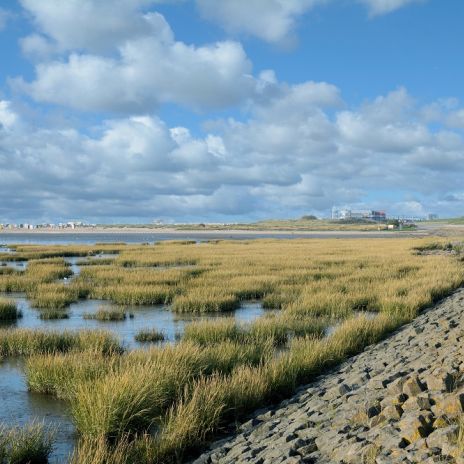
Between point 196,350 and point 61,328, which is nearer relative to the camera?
point 196,350

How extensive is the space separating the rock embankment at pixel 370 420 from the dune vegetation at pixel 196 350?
2.09 feet

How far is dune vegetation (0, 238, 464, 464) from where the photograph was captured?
28.5 ft

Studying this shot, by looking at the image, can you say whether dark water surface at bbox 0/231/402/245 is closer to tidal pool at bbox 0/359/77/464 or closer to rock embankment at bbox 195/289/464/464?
tidal pool at bbox 0/359/77/464

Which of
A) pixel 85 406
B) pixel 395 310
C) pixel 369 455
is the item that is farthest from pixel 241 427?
pixel 395 310

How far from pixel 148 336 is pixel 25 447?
352 inches

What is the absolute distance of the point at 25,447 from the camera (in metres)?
7.90

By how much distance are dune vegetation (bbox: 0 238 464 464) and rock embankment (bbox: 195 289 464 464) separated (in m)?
0.64

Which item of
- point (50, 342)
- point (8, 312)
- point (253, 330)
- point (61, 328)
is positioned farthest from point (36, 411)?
point (8, 312)

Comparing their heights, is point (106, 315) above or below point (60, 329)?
above

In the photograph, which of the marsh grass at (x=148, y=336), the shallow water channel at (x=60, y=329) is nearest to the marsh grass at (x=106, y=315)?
the shallow water channel at (x=60, y=329)

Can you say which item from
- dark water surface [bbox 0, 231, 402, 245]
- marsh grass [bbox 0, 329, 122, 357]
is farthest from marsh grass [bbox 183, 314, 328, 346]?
dark water surface [bbox 0, 231, 402, 245]

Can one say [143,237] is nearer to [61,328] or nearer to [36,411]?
[61,328]

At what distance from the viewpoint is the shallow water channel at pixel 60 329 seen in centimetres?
980

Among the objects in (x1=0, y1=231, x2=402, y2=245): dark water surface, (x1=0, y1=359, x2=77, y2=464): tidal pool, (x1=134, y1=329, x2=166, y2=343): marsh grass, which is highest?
(x1=0, y1=231, x2=402, y2=245): dark water surface
